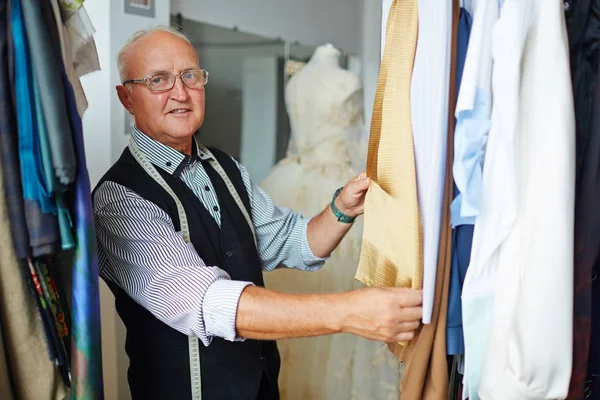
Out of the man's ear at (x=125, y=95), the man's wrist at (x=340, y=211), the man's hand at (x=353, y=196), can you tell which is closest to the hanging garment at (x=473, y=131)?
the man's hand at (x=353, y=196)

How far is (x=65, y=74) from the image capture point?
0.92m

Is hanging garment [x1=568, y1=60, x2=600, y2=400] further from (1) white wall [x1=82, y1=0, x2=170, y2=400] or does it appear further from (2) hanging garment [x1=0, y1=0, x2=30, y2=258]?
(1) white wall [x1=82, y1=0, x2=170, y2=400]

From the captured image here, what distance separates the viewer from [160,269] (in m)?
1.31

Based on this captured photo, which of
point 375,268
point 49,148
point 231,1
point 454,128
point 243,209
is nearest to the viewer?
point 49,148

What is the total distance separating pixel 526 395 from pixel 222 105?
1836 mm

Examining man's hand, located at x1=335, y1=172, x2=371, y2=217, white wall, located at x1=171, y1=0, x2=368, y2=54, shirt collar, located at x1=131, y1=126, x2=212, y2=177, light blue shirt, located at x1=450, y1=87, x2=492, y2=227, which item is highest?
white wall, located at x1=171, y1=0, x2=368, y2=54

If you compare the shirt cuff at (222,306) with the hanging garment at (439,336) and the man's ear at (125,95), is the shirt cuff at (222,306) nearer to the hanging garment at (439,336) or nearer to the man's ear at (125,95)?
the hanging garment at (439,336)

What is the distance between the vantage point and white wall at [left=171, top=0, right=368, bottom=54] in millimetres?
2455

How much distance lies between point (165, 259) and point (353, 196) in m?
0.49

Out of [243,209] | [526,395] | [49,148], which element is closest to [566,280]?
[526,395]

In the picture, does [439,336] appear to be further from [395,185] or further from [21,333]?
[21,333]

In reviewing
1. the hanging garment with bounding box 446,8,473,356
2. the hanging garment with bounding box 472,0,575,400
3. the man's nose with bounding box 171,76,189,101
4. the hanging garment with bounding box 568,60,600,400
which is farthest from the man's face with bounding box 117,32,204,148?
the hanging garment with bounding box 568,60,600,400

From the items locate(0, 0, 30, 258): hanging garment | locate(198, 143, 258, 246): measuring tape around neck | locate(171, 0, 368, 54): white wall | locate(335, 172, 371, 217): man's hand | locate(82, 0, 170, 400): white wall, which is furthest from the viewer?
locate(171, 0, 368, 54): white wall

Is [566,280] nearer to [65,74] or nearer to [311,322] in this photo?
[311,322]
